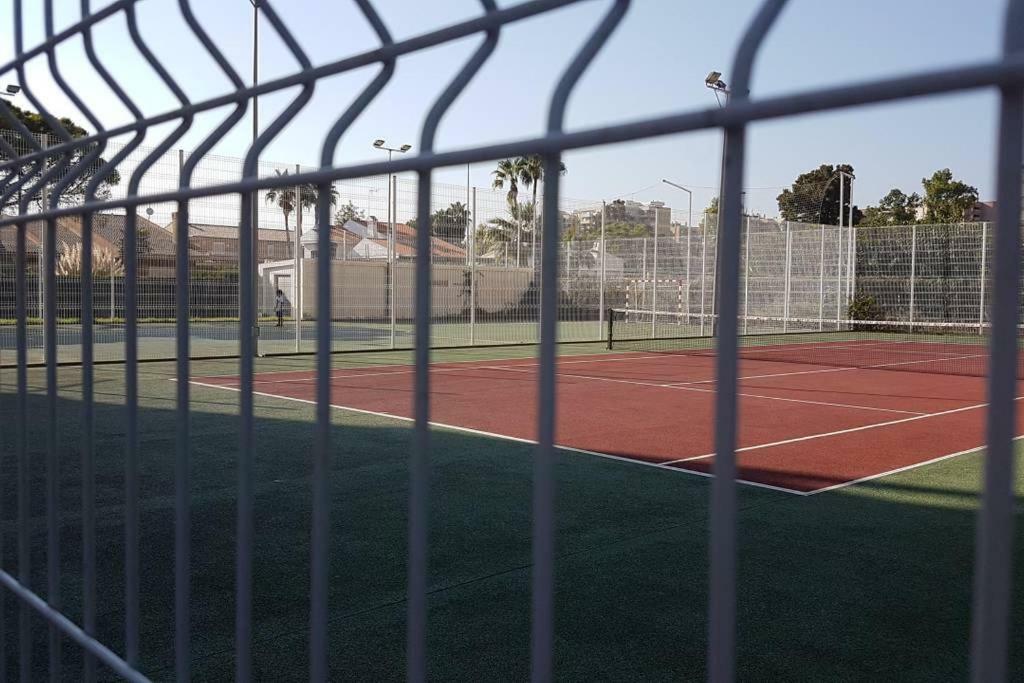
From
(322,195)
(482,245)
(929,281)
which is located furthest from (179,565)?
(929,281)

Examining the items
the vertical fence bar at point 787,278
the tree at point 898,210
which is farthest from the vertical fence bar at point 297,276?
the tree at point 898,210

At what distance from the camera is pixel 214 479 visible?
21.2ft

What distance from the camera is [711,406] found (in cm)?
1194

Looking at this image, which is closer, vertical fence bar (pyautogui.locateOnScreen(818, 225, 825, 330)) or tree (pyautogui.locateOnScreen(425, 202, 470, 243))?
tree (pyautogui.locateOnScreen(425, 202, 470, 243))

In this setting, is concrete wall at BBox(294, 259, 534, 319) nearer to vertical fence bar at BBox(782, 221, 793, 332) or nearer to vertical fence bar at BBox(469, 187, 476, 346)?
vertical fence bar at BBox(469, 187, 476, 346)

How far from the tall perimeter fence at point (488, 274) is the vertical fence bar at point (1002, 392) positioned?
766cm

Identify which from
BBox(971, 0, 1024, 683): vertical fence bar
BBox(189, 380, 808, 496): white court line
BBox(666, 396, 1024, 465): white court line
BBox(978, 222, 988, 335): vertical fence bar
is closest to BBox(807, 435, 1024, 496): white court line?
BBox(189, 380, 808, 496): white court line

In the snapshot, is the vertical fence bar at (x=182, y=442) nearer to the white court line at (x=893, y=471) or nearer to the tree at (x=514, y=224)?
the white court line at (x=893, y=471)

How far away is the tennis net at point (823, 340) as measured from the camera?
719 inches

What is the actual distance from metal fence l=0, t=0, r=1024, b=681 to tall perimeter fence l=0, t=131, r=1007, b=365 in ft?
19.2

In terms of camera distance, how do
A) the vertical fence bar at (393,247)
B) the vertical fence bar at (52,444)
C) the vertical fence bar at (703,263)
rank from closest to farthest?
the vertical fence bar at (52,444) → the vertical fence bar at (393,247) → the vertical fence bar at (703,263)

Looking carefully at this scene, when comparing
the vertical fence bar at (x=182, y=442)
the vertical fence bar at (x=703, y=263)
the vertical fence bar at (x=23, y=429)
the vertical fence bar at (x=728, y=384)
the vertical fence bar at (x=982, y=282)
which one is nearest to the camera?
the vertical fence bar at (x=728, y=384)

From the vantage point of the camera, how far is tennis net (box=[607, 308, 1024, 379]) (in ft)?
59.9

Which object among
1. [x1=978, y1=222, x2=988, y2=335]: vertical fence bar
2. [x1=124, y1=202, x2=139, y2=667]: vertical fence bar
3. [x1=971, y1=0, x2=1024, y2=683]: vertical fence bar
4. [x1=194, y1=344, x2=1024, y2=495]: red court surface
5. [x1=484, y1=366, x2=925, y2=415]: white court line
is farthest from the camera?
[x1=978, y1=222, x2=988, y2=335]: vertical fence bar
